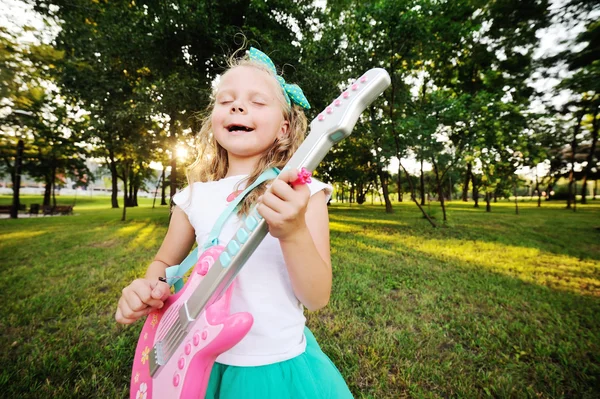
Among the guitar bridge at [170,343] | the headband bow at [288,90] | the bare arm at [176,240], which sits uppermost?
the headband bow at [288,90]

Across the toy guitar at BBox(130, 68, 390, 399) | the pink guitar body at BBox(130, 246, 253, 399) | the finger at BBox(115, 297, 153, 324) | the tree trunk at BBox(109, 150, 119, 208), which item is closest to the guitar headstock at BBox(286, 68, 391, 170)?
the toy guitar at BBox(130, 68, 390, 399)

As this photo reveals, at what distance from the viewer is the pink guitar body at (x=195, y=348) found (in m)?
0.96

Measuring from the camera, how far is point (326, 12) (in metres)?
9.94

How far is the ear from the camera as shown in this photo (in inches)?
59.2

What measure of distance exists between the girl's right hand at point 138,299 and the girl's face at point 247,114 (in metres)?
0.71

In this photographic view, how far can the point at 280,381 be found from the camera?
3.66ft

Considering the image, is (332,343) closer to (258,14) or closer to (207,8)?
(207,8)

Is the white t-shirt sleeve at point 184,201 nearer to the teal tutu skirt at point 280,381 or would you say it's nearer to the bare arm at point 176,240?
the bare arm at point 176,240

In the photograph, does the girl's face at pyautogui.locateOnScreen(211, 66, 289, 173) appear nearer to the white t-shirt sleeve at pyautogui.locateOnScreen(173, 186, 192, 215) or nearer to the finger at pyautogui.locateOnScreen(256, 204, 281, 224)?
the white t-shirt sleeve at pyautogui.locateOnScreen(173, 186, 192, 215)

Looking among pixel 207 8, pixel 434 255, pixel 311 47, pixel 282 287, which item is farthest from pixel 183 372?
pixel 207 8

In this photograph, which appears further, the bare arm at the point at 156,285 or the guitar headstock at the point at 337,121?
the bare arm at the point at 156,285

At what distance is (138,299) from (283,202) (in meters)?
0.86

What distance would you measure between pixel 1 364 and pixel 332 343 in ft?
10.9

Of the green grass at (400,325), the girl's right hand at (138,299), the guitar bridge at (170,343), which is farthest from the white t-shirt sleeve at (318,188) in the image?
the green grass at (400,325)
